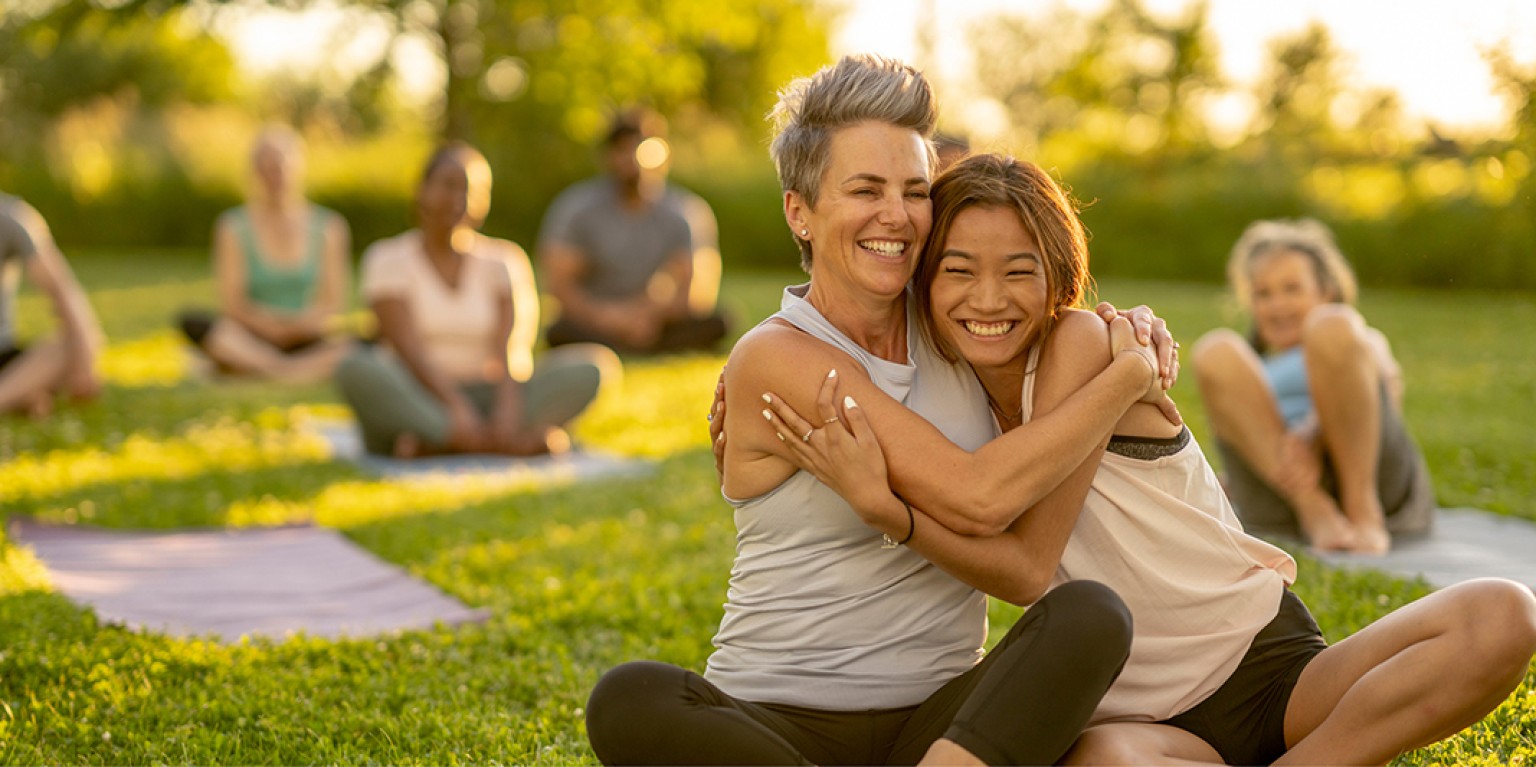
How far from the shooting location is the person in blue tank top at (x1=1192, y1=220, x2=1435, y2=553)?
17.1ft

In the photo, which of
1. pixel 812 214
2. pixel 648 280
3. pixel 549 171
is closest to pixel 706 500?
pixel 812 214

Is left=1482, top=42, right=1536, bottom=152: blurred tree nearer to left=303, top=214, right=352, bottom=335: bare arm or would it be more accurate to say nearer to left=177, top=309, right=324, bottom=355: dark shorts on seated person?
left=303, top=214, right=352, bottom=335: bare arm

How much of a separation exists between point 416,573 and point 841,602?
269cm

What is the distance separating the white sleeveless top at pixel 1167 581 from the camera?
9.60 ft

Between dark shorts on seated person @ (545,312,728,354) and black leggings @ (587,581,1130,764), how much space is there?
883 centimetres

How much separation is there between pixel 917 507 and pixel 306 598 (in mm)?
2852

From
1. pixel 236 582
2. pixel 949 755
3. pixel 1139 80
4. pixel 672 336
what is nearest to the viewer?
pixel 949 755

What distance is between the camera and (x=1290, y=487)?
17.6ft

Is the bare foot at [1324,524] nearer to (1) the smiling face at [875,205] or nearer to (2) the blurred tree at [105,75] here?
(1) the smiling face at [875,205]

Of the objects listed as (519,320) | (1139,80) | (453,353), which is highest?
(1139,80)

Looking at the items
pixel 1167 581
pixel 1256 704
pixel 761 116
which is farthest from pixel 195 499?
pixel 761 116

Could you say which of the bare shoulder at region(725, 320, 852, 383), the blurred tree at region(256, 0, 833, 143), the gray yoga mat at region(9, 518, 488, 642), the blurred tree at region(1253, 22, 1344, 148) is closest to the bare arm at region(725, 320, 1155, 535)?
the bare shoulder at region(725, 320, 852, 383)

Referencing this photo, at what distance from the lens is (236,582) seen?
5.06 meters

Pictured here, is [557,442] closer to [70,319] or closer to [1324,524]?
Result: [70,319]
